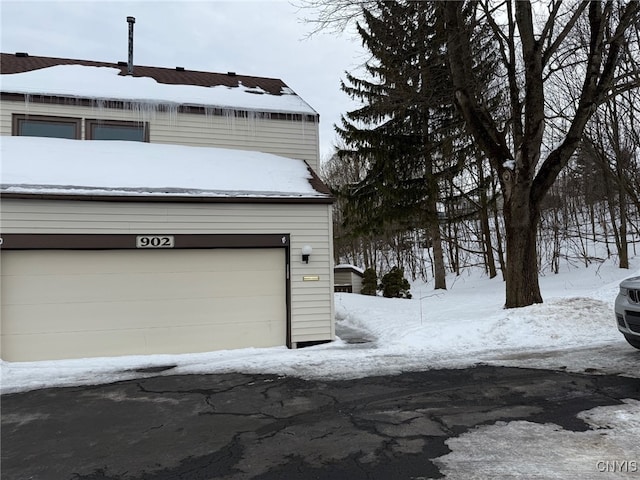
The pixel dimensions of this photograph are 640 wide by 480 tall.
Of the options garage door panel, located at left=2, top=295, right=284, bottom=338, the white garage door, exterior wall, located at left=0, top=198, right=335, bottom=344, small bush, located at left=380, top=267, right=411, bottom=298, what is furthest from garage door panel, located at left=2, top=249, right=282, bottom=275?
small bush, located at left=380, top=267, right=411, bottom=298

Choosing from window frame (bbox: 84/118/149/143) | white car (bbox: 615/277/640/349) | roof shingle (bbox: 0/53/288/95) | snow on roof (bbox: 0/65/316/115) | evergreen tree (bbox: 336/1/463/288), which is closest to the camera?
white car (bbox: 615/277/640/349)

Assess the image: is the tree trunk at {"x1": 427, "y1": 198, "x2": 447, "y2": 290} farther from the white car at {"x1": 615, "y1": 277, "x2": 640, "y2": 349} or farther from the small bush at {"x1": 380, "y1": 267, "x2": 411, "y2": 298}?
the white car at {"x1": 615, "y1": 277, "x2": 640, "y2": 349}

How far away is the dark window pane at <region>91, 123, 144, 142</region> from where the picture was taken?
11.0 meters

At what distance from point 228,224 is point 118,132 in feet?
14.0

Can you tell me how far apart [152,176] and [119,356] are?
343 centimetres

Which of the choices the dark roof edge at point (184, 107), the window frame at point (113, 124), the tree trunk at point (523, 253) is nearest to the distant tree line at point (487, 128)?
the tree trunk at point (523, 253)

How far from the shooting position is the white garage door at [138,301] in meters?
8.02

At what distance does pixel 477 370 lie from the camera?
263 inches

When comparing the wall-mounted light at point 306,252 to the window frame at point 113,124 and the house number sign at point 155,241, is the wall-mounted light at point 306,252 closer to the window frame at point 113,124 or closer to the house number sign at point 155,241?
the house number sign at point 155,241

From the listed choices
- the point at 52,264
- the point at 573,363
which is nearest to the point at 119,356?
the point at 52,264

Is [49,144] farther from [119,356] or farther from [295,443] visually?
[295,443]

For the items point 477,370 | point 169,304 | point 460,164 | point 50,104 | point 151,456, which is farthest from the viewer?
point 460,164

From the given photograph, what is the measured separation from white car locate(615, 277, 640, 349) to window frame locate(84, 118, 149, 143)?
32.7ft

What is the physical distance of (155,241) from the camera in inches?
340
